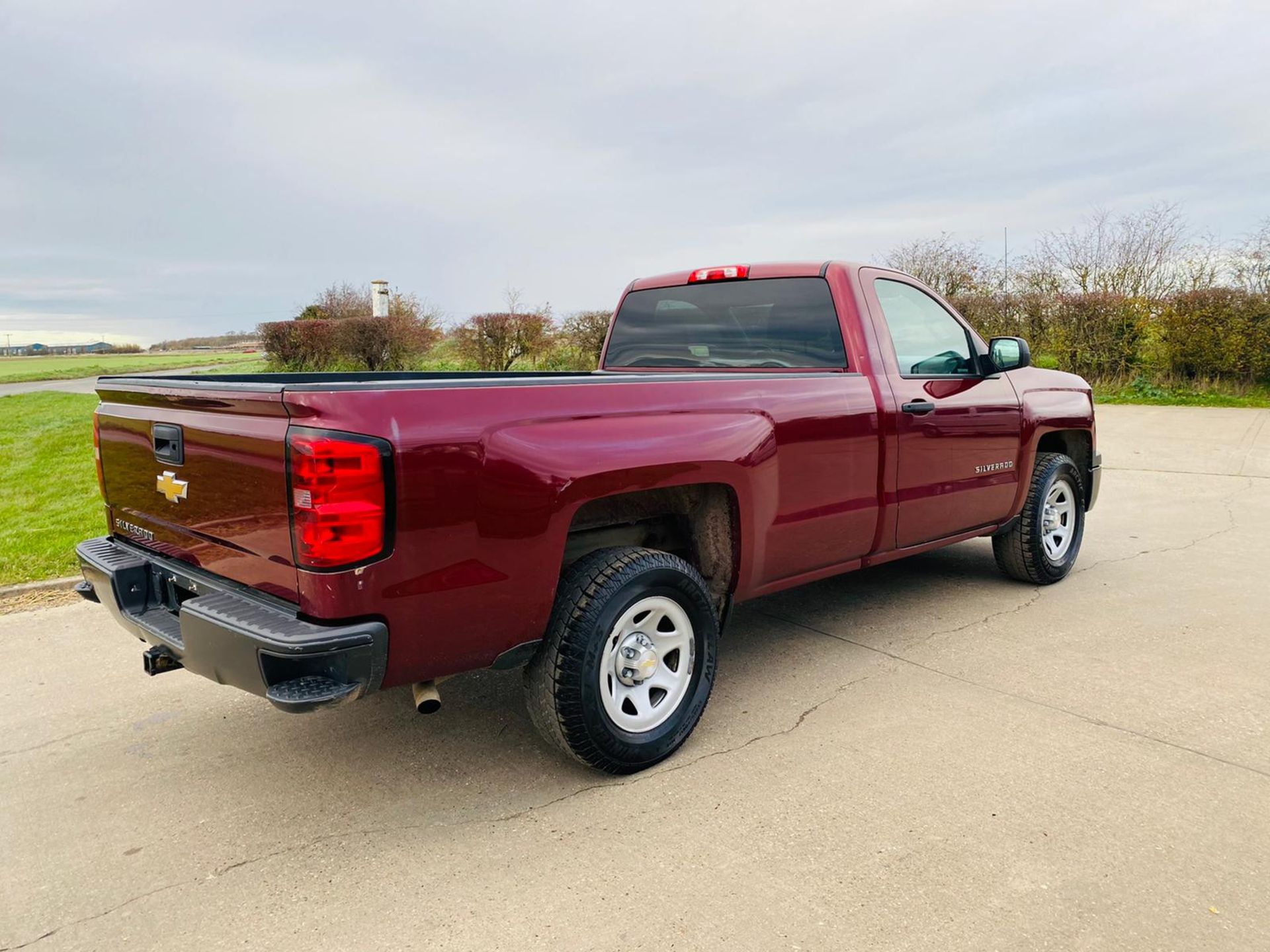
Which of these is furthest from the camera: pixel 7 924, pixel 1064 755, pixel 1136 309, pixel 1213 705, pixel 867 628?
pixel 1136 309

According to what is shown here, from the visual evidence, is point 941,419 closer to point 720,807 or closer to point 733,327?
point 733,327

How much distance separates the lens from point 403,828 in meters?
2.84

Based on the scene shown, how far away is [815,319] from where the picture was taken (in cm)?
421

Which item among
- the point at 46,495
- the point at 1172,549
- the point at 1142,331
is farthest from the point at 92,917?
the point at 1142,331

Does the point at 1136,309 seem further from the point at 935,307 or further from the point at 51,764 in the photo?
the point at 51,764

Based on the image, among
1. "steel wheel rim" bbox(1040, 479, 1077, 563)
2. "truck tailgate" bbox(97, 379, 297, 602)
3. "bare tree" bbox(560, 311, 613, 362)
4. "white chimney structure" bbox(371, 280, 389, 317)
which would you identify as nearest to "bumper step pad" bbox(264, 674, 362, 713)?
A: "truck tailgate" bbox(97, 379, 297, 602)

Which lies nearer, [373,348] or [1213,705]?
[1213,705]

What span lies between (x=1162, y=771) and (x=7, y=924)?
3600 mm

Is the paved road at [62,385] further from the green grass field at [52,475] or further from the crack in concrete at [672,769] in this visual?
the crack in concrete at [672,769]

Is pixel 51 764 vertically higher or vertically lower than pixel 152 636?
lower

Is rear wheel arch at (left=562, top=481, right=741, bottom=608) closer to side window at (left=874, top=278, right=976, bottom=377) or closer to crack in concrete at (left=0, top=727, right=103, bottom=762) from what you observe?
side window at (left=874, top=278, right=976, bottom=377)

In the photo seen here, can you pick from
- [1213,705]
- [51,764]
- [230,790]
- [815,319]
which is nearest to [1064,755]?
[1213,705]

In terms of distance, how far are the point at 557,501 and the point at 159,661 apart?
4.92ft

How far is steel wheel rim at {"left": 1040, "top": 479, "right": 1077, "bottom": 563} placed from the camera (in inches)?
212
